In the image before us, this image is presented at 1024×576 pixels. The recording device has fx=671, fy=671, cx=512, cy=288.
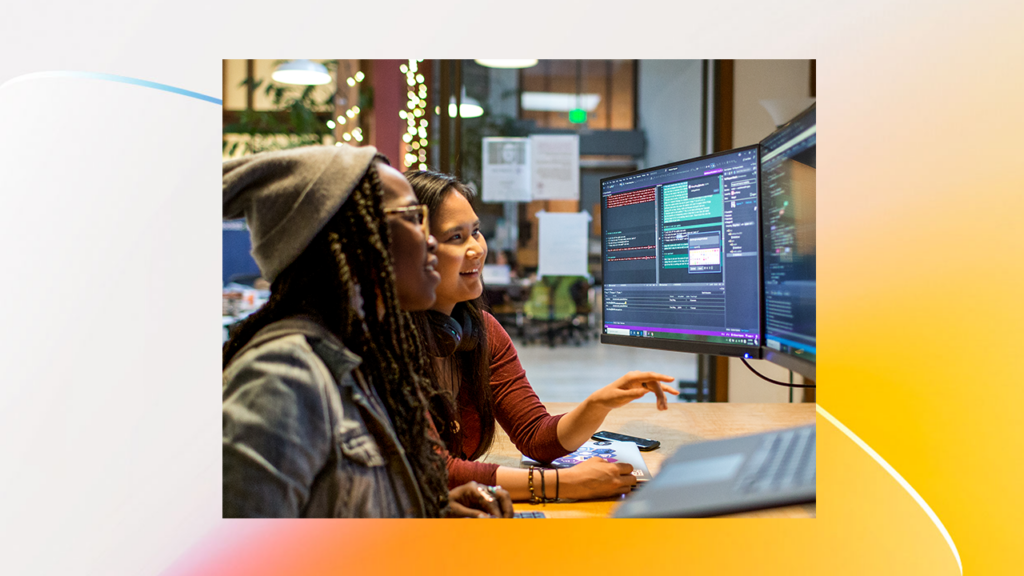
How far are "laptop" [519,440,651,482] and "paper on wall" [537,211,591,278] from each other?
1902 millimetres

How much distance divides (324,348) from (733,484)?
0.69 metres

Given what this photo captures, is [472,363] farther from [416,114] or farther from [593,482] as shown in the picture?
[416,114]

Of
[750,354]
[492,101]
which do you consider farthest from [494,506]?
[492,101]

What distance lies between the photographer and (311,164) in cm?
95

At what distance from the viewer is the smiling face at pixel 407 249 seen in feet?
3.27

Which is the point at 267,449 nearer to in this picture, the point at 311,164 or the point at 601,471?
the point at 311,164

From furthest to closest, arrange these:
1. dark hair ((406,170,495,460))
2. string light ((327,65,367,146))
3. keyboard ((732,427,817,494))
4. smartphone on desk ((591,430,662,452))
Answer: string light ((327,65,367,146)) → smartphone on desk ((591,430,662,452)) → dark hair ((406,170,495,460)) → keyboard ((732,427,817,494))

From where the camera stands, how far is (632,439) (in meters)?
1.48

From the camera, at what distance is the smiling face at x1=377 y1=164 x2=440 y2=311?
3.27 feet

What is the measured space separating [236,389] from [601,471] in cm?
62

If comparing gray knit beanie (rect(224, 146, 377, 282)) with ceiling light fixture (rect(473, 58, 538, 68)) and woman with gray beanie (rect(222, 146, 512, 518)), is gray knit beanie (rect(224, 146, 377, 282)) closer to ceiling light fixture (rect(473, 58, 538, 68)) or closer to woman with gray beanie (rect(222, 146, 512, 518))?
woman with gray beanie (rect(222, 146, 512, 518))

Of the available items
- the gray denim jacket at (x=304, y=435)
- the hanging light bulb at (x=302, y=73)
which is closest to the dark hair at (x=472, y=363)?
the gray denim jacket at (x=304, y=435)
